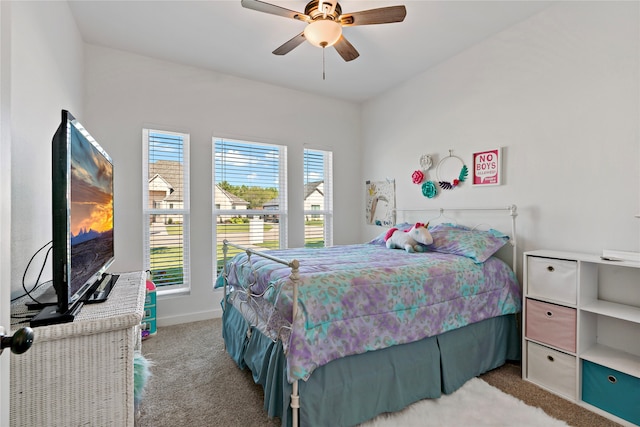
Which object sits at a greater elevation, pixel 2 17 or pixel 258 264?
pixel 2 17

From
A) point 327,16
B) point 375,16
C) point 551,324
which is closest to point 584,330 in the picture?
point 551,324

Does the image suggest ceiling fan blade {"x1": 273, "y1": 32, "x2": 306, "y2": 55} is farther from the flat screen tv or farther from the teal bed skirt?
the teal bed skirt

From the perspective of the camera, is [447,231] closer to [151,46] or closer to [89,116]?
[151,46]

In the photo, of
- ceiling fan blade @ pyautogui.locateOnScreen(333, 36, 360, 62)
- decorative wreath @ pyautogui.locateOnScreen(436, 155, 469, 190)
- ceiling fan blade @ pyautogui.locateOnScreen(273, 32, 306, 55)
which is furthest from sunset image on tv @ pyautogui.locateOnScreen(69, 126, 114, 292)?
decorative wreath @ pyautogui.locateOnScreen(436, 155, 469, 190)

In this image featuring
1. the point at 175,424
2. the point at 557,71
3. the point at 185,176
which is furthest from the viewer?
the point at 185,176

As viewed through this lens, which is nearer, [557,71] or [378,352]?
[378,352]

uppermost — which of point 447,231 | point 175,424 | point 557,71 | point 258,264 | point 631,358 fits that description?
point 557,71

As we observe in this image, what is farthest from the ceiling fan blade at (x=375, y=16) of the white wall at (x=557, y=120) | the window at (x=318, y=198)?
the window at (x=318, y=198)

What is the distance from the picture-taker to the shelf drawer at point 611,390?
5.72 feet

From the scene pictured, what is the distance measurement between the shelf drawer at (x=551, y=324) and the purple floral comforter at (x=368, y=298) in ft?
0.61

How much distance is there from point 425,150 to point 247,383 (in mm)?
2899

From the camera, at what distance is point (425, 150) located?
138 inches

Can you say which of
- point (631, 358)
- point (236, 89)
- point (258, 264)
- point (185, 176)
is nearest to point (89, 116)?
point (185, 176)

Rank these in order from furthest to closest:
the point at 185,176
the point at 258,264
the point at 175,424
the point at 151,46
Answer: the point at 185,176 → the point at 151,46 → the point at 258,264 → the point at 175,424
